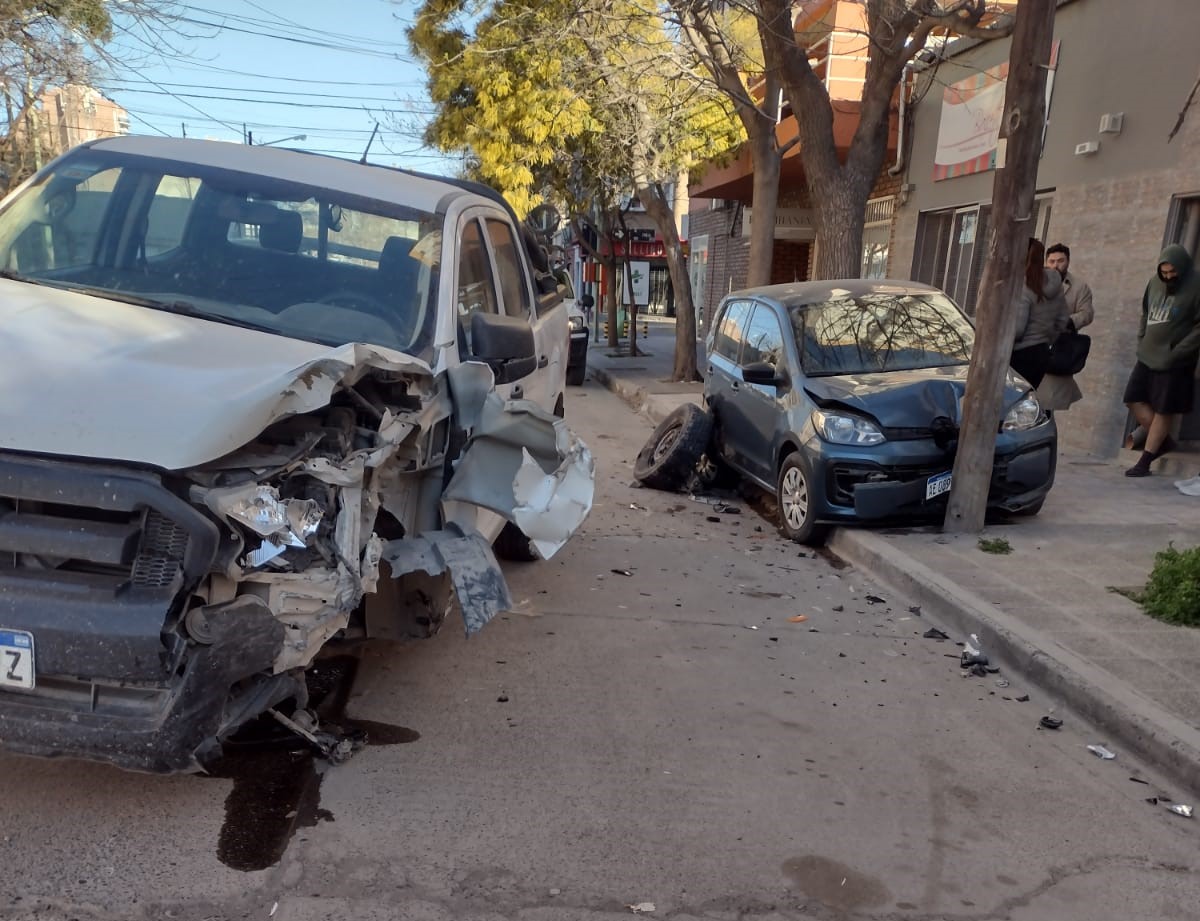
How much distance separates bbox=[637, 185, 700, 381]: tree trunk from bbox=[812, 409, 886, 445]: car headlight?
34.3ft

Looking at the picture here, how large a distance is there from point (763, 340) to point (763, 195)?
5.77 m

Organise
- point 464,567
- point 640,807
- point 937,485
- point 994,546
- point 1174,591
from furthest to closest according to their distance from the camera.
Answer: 1. point 937,485
2. point 994,546
3. point 1174,591
4. point 464,567
5. point 640,807

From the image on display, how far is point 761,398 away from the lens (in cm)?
771

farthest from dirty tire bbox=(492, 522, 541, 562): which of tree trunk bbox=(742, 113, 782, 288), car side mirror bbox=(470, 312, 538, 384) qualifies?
tree trunk bbox=(742, 113, 782, 288)

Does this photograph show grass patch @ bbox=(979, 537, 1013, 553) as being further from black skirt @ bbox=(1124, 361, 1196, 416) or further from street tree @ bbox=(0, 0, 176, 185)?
street tree @ bbox=(0, 0, 176, 185)

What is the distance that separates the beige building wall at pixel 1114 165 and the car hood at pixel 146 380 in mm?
8346

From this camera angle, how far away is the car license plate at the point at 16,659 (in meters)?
2.64

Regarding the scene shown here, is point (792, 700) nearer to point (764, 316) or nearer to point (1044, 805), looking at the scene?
point (1044, 805)

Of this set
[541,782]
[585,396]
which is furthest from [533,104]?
[541,782]

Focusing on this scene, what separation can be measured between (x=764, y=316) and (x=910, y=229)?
24.2 ft

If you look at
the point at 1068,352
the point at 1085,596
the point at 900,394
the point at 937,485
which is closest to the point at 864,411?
the point at 900,394

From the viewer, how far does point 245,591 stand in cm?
291

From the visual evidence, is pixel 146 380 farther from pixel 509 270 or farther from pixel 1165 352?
pixel 1165 352

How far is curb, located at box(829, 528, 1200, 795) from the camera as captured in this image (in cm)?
396
